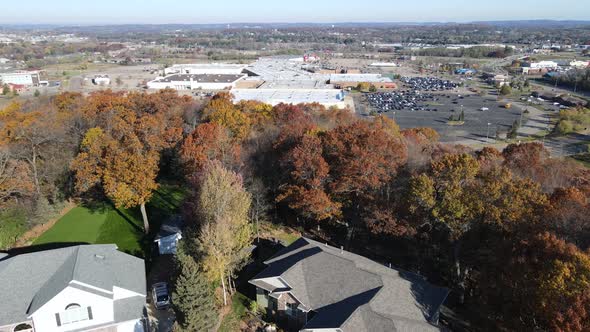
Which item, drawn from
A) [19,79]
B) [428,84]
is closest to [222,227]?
[428,84]

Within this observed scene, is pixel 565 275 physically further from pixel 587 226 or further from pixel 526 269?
pixel 587 226

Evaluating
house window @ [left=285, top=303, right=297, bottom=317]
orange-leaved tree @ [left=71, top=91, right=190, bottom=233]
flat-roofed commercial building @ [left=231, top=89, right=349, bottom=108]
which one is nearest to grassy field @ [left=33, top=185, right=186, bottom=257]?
orange-leaved tree @ [left=71, top=91, right=190, bottom=233]

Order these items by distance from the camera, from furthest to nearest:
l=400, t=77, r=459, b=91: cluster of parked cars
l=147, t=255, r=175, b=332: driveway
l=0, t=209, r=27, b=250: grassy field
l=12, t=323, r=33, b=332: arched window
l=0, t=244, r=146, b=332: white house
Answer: l=400, t=77, r=459, b=91: cluster of parked cars, l=0, t=209, r=27, b=250: grassy field, l=147, t=255, r=175, b=332: driveway, l=12, t=323, r=33, b=332: arched window, l=0, t=244, r=146, b=332: white house

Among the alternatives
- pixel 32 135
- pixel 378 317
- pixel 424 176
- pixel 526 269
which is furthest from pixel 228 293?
pixel 32 135

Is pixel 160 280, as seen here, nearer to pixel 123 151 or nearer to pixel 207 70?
pixel 123 151

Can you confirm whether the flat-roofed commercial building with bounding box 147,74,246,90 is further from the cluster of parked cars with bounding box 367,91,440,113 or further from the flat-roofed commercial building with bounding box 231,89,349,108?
the cluster of parked cars with bounding box 367,91,440,113

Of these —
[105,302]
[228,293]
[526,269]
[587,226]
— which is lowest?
[228,293]
